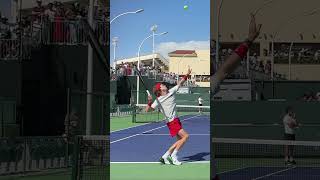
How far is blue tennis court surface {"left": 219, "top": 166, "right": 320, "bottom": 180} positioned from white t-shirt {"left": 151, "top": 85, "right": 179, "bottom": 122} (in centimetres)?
208

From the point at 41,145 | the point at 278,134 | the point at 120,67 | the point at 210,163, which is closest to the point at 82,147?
the point at 41,145

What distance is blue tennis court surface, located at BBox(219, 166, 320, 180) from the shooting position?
8148mm

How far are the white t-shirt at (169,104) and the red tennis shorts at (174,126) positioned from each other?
0.11 feet

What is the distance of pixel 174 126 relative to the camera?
597 cm

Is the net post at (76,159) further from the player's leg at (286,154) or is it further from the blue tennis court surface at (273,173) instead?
the player's leg at (286,154)

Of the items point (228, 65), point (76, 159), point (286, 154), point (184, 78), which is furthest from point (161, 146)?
point (286, 154)

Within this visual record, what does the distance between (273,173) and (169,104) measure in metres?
3.26

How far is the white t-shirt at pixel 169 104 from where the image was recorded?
5.98 m

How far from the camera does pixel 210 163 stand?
18.8 feet

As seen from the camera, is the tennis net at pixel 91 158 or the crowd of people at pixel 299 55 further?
the crowd of people at pixel 299 55

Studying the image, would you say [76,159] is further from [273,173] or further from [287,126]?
[287,126]

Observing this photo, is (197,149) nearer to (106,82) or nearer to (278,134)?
(106,82)

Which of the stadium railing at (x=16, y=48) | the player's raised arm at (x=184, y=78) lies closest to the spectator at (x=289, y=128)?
the player's raised arm at (x=184, y=78)

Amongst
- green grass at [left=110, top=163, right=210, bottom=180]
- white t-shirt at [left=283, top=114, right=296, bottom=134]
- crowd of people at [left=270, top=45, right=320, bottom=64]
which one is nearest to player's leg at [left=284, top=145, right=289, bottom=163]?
white t-shirt at [left=283, top=114, right=296, bottom=134]
